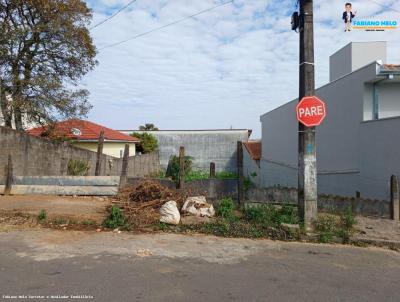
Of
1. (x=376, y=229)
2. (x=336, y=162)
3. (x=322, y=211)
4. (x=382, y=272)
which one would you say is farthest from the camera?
(x=336, y=162)

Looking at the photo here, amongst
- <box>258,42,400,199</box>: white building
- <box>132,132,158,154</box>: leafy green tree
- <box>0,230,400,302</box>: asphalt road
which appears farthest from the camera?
<box>132,132,158,154</box>: leafy green tree

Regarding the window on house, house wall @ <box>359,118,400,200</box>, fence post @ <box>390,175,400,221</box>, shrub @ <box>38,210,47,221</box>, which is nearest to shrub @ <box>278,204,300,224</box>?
fence post @ <box>390,175,400,221</box>

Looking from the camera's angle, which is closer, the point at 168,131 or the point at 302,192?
the point at 302,192

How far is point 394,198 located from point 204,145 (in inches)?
1109

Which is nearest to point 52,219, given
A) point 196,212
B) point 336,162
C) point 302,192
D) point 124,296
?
point 196,212

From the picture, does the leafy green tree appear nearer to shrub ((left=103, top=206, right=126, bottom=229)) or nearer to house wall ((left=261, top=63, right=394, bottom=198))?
house wall ((left=261, top=63, right=394, bottom=198))

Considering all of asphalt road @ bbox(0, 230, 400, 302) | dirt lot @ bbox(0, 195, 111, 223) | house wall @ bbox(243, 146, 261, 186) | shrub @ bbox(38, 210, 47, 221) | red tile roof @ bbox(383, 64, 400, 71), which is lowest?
asphalt road @ bbox(0, 230, 400, 302)

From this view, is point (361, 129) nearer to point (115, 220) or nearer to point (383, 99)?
point (383, 99)

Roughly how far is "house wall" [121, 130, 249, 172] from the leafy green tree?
3.37 ft

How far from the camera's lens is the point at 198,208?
8.80 metres

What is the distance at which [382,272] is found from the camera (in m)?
5.80

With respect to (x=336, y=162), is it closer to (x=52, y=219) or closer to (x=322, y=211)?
(x=322, y=211)

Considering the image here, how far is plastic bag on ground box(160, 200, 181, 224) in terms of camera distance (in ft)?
27.1

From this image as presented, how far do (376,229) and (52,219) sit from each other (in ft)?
22.8
